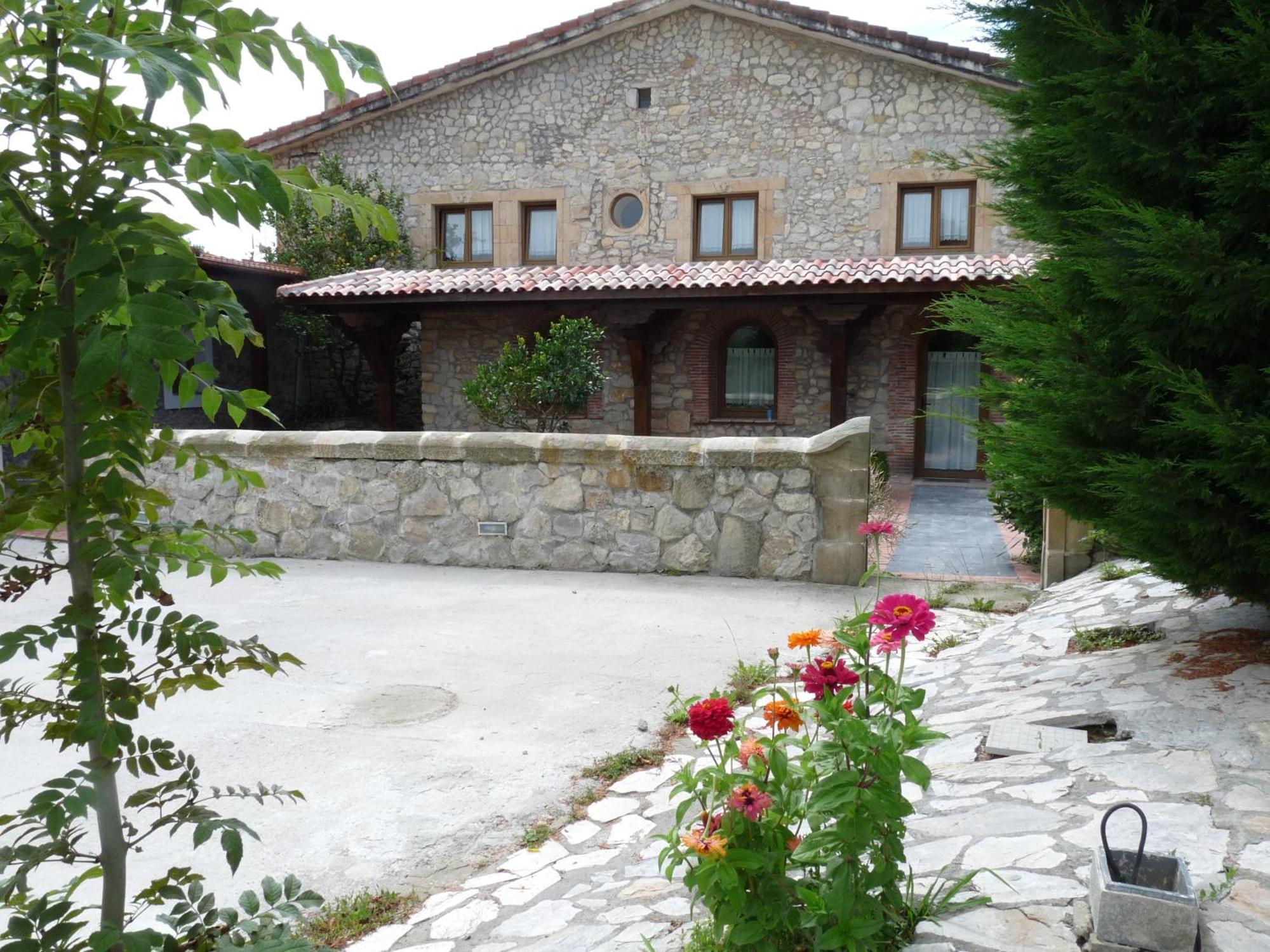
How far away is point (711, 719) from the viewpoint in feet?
6.64

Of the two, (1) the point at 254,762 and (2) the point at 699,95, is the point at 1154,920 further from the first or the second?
(2) the point at 699,95

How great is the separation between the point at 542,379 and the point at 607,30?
6.06 m

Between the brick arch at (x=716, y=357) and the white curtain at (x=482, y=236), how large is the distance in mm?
4055

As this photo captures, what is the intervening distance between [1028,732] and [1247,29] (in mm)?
2623

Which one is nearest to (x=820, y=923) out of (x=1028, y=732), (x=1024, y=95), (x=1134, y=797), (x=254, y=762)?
(x=1134, y=797)

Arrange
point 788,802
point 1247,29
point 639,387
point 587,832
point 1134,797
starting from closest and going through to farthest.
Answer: point 788,802, point 1134,797, point 587,832, point 1247,29, point 639,387

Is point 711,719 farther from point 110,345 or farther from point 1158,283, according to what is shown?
point 1158,283

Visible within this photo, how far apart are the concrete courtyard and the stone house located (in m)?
7.30

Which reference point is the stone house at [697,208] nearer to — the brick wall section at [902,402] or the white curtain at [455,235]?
the brick wall section at [902,402]

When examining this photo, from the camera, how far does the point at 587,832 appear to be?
3256 mm

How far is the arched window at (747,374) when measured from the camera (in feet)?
48.4

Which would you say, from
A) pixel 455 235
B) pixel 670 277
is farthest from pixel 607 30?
pixel 670 277

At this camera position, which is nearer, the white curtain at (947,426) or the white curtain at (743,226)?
the white curtain at (947,426)

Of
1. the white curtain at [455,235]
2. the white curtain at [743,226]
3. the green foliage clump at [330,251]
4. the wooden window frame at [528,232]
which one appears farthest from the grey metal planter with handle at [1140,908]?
the white curtain at [455,235]
